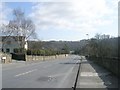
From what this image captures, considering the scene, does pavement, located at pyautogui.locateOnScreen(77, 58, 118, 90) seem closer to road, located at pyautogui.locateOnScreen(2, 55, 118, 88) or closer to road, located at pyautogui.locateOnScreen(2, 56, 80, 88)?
road, located at pyautogui.locateOnScreen(2, 55, 118, 88)

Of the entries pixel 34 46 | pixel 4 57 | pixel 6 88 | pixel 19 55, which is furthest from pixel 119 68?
pixel 34 46

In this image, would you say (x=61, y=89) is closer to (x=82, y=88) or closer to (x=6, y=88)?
(x=82, y=88)

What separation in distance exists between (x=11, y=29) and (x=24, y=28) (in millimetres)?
5267

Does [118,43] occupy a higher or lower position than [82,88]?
higher

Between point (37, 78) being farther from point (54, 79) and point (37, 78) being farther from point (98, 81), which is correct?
point (98, 81)

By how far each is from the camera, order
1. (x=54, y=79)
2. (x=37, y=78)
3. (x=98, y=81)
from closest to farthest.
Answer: (x=98, y=81)
(x=54, y=79)
(x=37, y=78)

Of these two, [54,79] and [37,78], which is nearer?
[54,79]

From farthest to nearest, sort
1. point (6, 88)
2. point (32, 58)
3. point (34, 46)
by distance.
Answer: point (34, 46) < point (32, 58) < point (6, 88)

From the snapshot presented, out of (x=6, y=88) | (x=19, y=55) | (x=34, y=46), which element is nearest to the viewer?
(x=6, y=88)

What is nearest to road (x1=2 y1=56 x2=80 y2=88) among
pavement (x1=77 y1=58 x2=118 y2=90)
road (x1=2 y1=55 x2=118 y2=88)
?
road (x1=2 y1=55 x2=118 y2=88)

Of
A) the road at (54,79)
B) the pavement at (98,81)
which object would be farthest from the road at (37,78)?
the pavement at (98,81)

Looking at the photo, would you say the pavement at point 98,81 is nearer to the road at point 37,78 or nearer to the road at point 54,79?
the road at point 54,79

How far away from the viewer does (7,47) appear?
13900 cm

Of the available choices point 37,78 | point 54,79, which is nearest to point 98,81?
point 54,79
